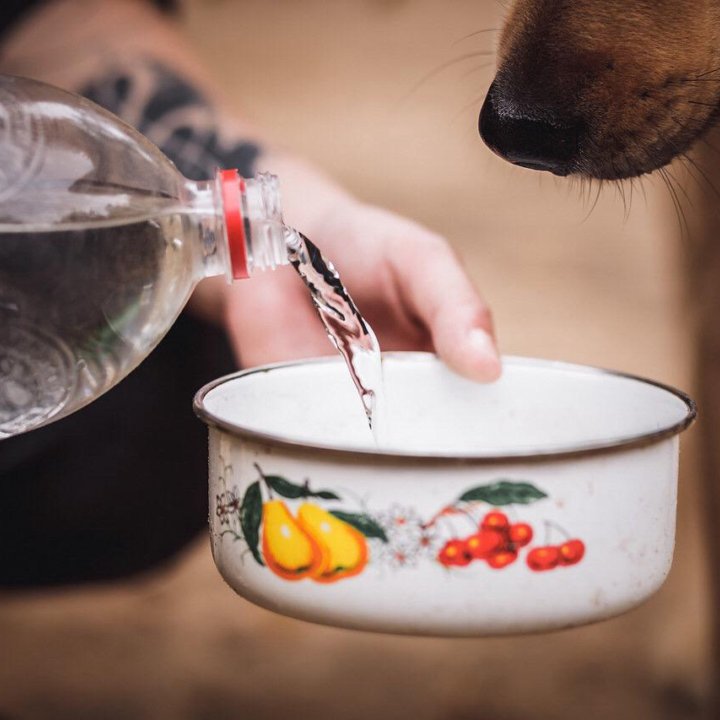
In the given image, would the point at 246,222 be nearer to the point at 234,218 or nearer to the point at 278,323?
the point at 234,218

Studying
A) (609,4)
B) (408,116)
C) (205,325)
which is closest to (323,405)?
(609,4)

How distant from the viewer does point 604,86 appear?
0.60 metres

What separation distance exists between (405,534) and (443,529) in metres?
0.02

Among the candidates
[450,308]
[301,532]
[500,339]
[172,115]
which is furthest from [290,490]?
[500,339]

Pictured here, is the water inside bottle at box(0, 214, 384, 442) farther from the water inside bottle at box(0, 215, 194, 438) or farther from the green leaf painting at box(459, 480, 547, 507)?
the green leaf painting at box(459, 480, 547, 507)

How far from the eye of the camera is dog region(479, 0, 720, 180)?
60 cm

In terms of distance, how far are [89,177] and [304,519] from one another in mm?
207

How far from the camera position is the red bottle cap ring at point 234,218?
1.66 feet

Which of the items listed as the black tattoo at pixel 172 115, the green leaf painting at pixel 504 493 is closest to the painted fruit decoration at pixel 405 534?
the green leaf painting at pixel 504 493

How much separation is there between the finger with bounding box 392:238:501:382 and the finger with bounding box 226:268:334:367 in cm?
11

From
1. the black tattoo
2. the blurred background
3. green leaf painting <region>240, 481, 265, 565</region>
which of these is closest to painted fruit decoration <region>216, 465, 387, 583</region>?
green leaf painting <region>240, 481, 265, 565</region>

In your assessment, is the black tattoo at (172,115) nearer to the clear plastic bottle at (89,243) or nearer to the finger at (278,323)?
the finger at (278,323)

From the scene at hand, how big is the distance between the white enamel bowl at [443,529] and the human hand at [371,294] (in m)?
0.17

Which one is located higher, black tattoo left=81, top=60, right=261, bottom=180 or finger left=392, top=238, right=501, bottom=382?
black tattoo left=81, top=60, right=261, bottom=180
